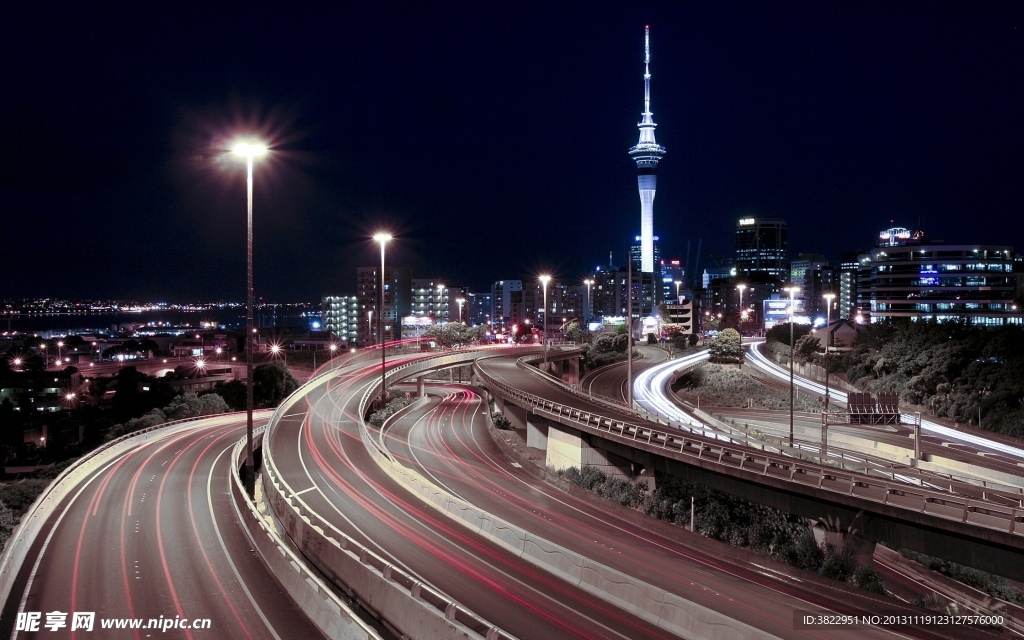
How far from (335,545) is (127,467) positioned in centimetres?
1950

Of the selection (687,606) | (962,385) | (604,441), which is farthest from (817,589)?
(962,385)

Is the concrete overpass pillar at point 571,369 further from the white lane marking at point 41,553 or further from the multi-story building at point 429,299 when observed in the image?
the multi-story building at point 429,299

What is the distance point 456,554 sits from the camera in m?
18.0

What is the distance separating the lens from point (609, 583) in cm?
1478

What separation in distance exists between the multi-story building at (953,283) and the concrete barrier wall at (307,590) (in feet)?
314

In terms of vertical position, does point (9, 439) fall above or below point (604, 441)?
below

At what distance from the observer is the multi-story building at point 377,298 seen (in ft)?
563

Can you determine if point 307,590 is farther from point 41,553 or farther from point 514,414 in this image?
point 514,414

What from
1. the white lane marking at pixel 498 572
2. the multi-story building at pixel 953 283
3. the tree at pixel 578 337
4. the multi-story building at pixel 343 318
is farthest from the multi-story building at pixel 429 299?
the white lane marking at pixel 498 572

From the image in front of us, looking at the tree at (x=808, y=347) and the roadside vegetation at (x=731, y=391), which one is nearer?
the roadside vegetation at (x=731, y=391)

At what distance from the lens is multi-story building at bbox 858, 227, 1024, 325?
9638cm

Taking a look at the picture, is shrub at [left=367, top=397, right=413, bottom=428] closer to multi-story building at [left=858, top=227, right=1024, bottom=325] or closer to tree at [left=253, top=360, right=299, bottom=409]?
tree at [left=253, top=360, right=299, bottom=409]

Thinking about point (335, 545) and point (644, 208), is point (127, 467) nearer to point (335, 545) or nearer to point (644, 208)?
point (335, 545)

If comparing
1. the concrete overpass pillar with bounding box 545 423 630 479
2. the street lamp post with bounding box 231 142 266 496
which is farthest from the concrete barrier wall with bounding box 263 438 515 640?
the concrete overpass pillar with bounding box 545 423 630 479
